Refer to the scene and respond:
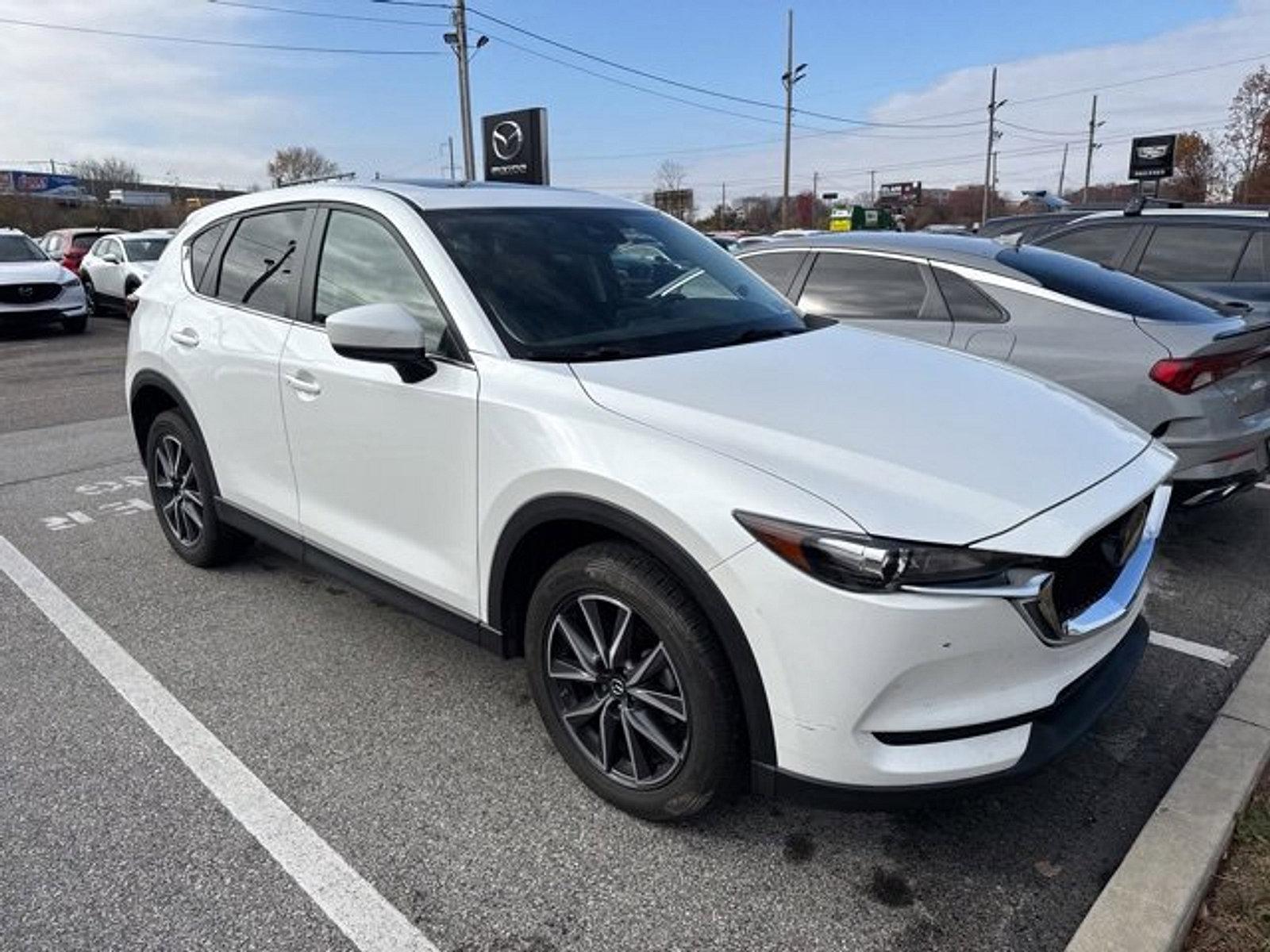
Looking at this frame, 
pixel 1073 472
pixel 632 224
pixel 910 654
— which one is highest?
pixel 632 224

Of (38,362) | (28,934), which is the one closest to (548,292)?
(28,934)

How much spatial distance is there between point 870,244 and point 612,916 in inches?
161

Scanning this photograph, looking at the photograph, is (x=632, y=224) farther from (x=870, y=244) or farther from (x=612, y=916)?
(x=612, y=916)

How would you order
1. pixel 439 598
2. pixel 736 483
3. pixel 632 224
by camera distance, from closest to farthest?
1. pixel 736 483
2. pixel 439 598
3. pixel 632 224

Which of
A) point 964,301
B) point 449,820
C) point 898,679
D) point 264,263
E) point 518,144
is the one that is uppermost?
point 518,144

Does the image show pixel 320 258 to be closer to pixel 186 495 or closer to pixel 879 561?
pixel 186 495

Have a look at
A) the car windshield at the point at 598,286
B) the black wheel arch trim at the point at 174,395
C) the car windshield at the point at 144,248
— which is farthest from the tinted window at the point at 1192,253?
the car windshield at the point at 144,248

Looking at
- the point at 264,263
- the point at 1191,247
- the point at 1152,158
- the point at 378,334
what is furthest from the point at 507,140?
the point at 1152,158

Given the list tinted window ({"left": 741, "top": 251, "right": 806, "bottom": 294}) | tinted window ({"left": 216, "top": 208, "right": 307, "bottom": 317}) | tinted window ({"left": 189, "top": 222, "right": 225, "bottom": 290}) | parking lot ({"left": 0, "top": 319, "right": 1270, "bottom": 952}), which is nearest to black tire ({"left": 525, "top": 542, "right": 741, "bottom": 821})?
parking lot ({"left": 0, "top": 319, "right": 1270, "bottom": 952})

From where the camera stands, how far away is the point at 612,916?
2.29 m

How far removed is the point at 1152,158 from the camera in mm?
29031

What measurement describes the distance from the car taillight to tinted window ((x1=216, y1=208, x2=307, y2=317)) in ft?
12.2

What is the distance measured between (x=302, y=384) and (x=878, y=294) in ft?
10.5

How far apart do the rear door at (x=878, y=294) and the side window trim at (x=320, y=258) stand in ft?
8.53
